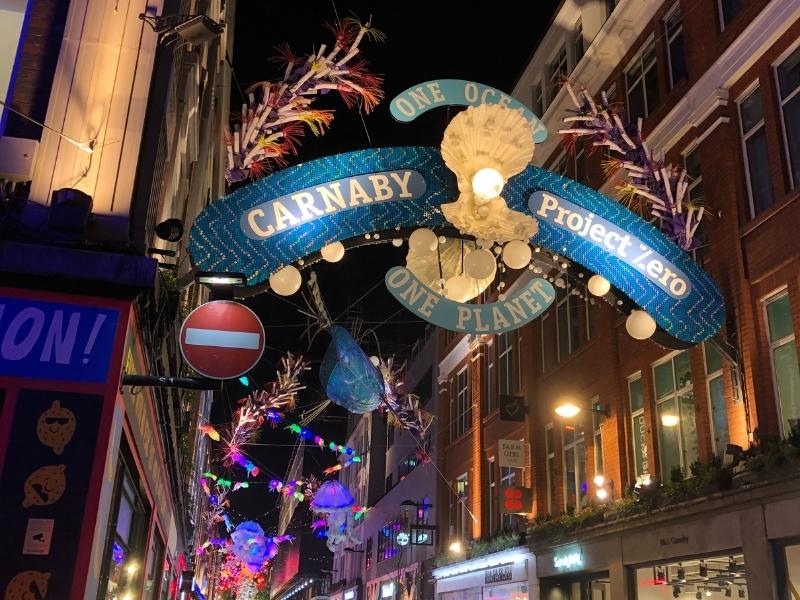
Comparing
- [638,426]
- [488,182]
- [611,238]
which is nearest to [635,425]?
[638,426]

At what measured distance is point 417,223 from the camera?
8.70 meters

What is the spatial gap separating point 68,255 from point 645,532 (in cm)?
1325

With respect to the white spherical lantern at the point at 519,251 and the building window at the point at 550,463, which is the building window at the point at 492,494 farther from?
the white spherical lantern at the point at 519,251

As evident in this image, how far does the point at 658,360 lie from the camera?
53.9 ft

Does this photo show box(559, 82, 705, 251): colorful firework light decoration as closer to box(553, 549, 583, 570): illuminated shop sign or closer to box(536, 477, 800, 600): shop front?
box(536, 477, 800, 600): shop front

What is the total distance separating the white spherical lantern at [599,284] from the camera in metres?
9.10

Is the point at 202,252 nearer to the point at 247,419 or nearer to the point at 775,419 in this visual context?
the point at 775,419

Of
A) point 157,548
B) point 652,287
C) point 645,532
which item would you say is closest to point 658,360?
point 645,532

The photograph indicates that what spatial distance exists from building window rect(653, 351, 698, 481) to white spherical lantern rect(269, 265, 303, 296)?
9.80 metres

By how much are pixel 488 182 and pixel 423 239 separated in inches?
44.1

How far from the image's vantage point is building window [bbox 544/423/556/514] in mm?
21875

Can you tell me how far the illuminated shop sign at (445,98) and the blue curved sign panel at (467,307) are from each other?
180cm

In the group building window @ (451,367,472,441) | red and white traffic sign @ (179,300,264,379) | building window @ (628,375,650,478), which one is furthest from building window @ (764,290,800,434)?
building window @ (451,367,472,441)

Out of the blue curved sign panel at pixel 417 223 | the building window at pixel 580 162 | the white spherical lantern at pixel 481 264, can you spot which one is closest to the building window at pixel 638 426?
the building window at pixel 580 162
